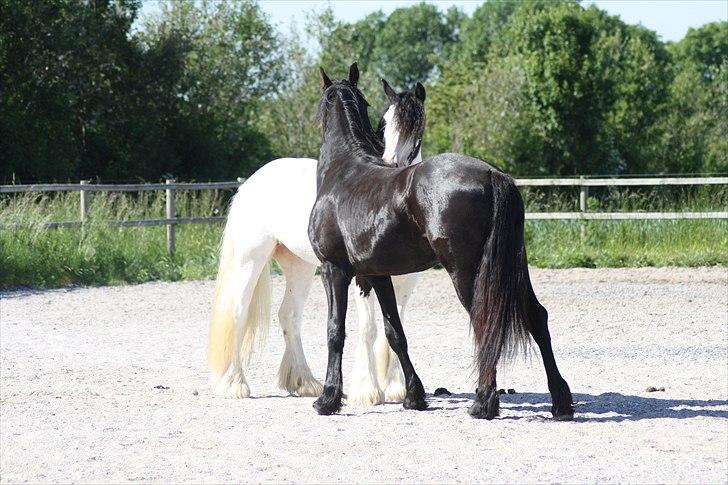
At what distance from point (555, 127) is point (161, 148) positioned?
407 inches

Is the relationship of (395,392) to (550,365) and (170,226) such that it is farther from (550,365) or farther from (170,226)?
(170,226)

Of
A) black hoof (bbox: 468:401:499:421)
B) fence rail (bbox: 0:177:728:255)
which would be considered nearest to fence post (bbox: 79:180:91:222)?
fence rail (bbox: 0:177:728:255)

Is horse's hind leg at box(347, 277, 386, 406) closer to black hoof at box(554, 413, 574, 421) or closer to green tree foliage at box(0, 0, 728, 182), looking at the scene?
black hoof at box(554, 413, 574, 421)

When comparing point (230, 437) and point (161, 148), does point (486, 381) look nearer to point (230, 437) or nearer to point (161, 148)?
point (230, 437)

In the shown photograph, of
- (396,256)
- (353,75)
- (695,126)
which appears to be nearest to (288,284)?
(353,75)

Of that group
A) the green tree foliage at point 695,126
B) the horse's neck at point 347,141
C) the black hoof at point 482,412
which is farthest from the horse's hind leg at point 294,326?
the green tree foliage at point 695,126

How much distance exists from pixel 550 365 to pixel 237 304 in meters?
2.33

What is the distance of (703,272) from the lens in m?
14.2

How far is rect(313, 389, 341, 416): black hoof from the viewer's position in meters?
6.14

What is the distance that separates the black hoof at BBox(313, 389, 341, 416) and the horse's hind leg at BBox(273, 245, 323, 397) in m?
0.76

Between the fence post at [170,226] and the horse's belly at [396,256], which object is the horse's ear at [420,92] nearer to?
the horse's belly at [396,256]

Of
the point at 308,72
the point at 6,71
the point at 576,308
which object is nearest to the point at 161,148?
the point at 6,71

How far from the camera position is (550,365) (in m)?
5.75

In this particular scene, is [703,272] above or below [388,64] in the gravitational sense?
below
